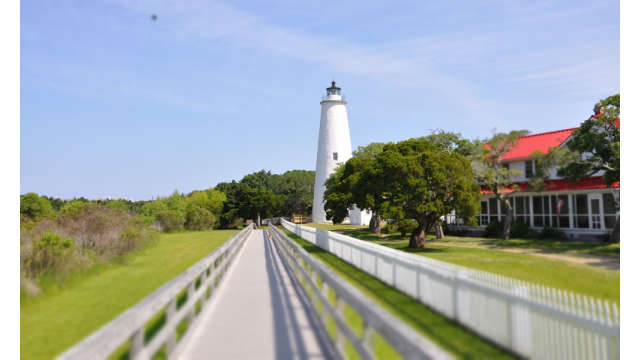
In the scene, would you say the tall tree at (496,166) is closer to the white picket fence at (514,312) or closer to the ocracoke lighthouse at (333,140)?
the white picket fence at (514,312)

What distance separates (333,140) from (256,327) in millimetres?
51235

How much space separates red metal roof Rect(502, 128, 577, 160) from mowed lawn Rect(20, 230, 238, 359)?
25906mm

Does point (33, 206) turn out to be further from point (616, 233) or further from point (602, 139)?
point (616, 233)

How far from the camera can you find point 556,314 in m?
6.02

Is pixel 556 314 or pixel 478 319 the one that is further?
pixel 478 319

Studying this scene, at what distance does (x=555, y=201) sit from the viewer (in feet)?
95.8

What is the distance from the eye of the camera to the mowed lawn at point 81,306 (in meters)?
7.68

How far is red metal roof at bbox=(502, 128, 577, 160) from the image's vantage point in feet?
105

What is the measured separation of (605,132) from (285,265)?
18636 mm

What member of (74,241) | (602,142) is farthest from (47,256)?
(602,142)

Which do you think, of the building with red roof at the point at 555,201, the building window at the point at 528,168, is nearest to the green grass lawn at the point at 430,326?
the building with red roof at the point at 555,201
